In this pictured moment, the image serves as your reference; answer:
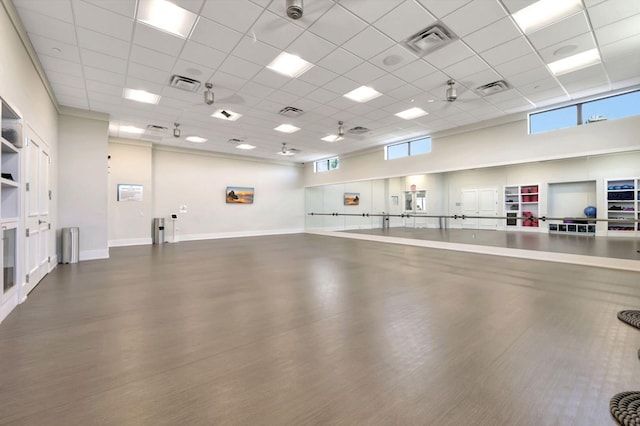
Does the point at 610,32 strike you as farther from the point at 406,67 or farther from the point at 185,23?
the point at 185,23

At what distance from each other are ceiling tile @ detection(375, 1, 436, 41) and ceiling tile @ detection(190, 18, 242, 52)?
212cm

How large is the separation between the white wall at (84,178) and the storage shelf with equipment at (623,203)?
13032mm

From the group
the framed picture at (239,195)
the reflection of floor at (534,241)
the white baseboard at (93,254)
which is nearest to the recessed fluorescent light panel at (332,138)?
the reflection of floor at (534,241)

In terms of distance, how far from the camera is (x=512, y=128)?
24.9 feet

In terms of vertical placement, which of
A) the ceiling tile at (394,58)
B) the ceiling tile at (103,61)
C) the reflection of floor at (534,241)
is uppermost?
the ceiling tile at (103,61)

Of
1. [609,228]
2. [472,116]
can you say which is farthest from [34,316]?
[609,228]

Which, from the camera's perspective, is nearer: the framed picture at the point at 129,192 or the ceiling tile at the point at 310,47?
the ceiling tile at the point at 310,47

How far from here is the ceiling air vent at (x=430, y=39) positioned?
4016 millimetres

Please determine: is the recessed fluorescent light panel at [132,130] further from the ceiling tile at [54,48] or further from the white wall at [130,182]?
the ceiling tile at [54,48]

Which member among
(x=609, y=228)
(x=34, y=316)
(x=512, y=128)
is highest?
(x=512, y=128)

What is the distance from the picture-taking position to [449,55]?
4664 mm

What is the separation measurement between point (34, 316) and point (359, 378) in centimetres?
391

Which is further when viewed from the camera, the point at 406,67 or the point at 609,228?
the point at 609,228

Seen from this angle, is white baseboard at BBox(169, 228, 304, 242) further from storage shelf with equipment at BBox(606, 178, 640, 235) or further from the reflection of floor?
storage shelf with equipment at BBox(606, 178, 640, 235)
